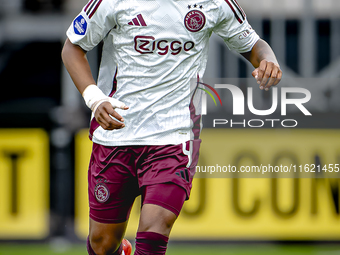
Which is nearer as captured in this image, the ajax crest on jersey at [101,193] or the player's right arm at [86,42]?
the player's right arm at [86,42]

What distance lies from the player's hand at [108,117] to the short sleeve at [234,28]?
811 mm

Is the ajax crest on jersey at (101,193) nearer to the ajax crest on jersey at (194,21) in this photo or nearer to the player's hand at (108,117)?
the player's hand at (108,117)

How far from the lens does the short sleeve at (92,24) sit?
2.82 m

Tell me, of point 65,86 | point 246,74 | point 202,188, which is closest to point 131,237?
point 202,188

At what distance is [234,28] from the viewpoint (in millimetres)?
3057

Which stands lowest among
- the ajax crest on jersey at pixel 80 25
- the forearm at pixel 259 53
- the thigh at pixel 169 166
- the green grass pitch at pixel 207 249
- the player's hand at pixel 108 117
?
the green grass pitch at pixel 207 249

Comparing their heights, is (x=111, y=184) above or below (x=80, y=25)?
below

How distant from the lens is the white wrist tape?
103 inches

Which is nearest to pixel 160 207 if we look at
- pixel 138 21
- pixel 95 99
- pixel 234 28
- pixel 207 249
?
pixel 95 99

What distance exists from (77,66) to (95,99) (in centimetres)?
28

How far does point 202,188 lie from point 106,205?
2.69m

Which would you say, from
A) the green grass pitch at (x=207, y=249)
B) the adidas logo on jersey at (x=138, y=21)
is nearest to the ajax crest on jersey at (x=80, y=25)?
the adidas logo on jersey at (x=138, y=21)

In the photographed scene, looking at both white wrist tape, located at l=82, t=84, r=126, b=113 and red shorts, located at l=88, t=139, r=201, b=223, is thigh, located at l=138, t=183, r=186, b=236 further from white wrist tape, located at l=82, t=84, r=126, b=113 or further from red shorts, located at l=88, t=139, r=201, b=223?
white wrist tape, located at l=82, t=84, r=126, b=113

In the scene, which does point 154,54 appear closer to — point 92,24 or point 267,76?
point 92,24
